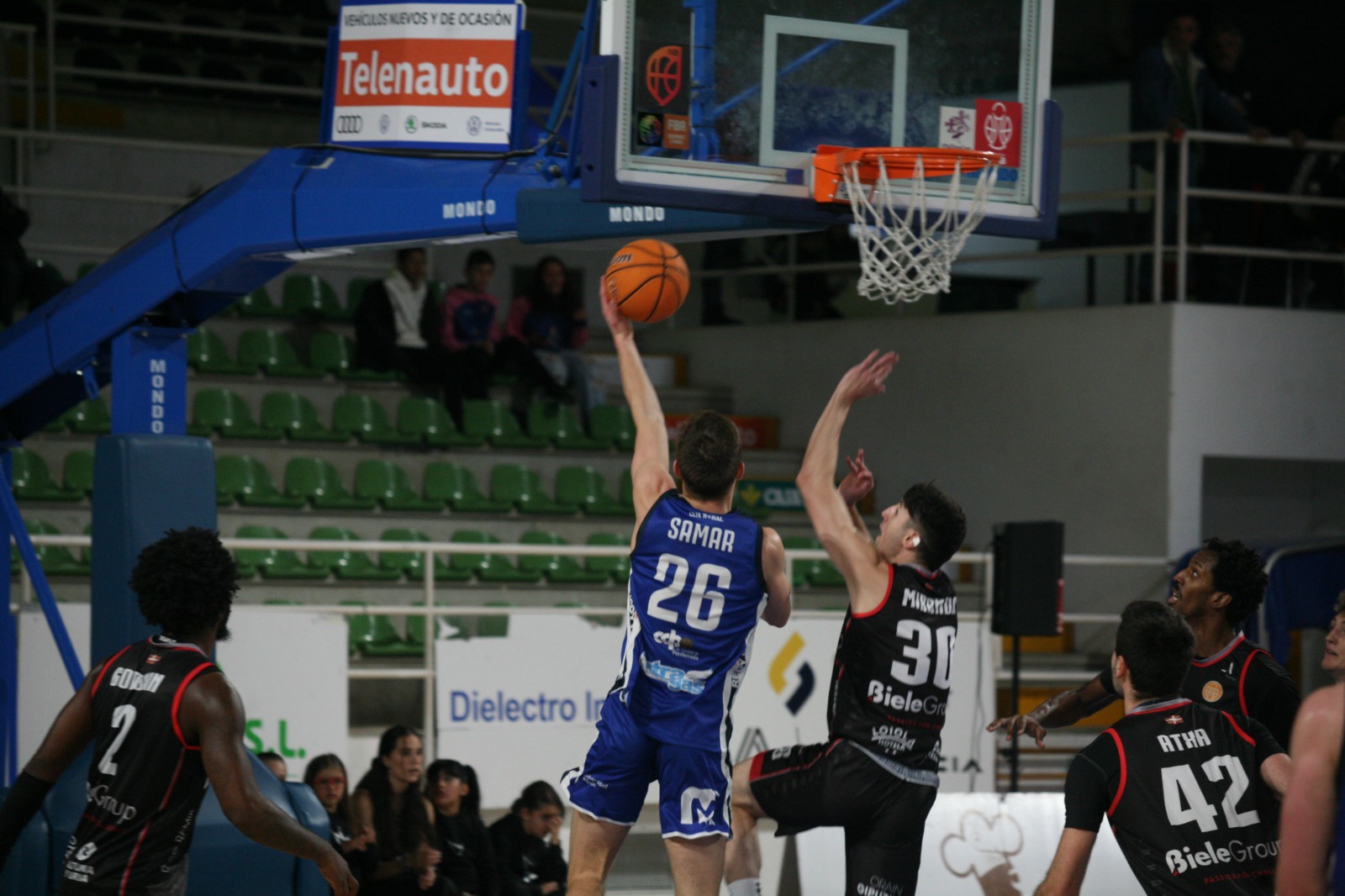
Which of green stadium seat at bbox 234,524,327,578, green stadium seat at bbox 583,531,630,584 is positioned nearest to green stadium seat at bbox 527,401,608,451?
green stadium seat at bbox 583,531,630,584

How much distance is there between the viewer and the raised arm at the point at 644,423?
5453 mm

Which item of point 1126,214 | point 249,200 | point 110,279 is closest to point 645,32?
point 249,200

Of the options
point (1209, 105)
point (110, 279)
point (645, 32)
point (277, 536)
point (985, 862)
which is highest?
point (1209, 105)

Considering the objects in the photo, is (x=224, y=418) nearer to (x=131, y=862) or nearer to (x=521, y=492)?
(x=521, y=492)

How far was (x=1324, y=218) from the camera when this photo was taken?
538 inches

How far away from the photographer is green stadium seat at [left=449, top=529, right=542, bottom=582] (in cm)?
1207

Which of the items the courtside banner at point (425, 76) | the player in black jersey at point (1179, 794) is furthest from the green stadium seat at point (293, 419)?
the player in black jersey at point (1179, 794)

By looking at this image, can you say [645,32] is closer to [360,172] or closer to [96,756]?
[360,172]

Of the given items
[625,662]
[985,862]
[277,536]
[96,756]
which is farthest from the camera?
[277,536]

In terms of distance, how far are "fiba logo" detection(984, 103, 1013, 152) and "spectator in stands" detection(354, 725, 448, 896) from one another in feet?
13.8

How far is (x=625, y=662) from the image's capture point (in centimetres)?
541

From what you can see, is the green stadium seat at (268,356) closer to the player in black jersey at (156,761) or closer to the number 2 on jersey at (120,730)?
the player in black jersey at (156,761)

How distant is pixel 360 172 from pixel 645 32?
131 cm

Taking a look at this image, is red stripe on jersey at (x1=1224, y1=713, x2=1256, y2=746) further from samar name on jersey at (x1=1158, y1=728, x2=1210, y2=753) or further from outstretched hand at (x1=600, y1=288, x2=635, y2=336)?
outstretched hand at (x1=600, y1=288, x2=635, y2=336)
